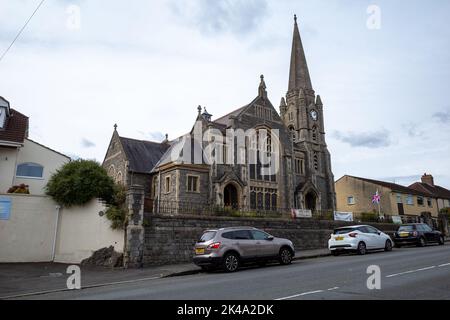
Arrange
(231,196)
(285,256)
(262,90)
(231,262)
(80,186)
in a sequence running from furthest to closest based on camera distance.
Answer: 1. (262,90)
2. (231,196)
3. (80,186)
4. (285,256)
5. (231,262)

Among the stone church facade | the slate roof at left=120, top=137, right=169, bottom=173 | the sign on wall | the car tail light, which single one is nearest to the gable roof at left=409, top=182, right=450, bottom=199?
the stone church facade

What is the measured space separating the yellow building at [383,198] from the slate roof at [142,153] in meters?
24.1

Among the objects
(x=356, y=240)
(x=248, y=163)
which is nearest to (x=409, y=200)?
(x=248, y=163)

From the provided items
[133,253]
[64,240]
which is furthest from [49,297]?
[64,240]

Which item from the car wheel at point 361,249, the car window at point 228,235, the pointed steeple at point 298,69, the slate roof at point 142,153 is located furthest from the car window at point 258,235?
the pointed steeple at point 298,69

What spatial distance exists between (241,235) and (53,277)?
7.59m

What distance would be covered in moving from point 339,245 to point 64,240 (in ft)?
49.4

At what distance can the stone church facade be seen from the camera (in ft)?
94.4

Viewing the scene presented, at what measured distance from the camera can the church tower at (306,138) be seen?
36.9 metres

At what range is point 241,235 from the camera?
1420 cm

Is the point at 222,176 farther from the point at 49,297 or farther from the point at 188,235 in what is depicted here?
the point at 49,297

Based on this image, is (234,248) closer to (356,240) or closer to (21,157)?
(356,240)

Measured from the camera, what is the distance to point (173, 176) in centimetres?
2842

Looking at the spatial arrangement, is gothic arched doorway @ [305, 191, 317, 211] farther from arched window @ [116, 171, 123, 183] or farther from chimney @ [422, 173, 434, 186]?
chimney @ [422, 173, 434, 186]
